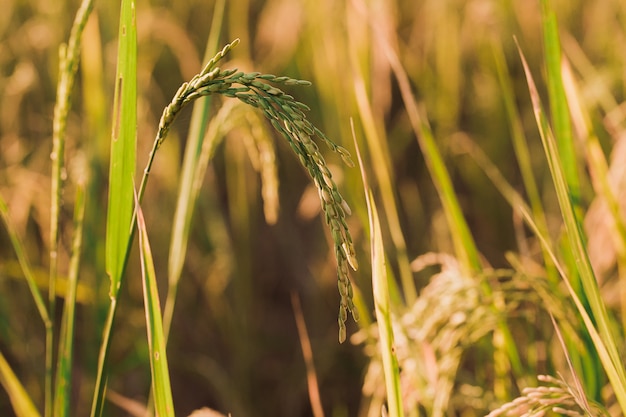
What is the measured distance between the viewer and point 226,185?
2469mm

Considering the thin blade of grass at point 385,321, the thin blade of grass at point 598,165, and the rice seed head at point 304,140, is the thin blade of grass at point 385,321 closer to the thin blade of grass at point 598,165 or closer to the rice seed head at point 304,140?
the rice seed head at point 304,140

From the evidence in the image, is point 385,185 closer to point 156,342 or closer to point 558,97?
point 558,97

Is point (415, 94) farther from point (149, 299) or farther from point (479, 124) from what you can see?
point (149, 299)

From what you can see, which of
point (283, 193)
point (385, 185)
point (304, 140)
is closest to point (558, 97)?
point (385, 185)

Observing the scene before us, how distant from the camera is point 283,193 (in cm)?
231

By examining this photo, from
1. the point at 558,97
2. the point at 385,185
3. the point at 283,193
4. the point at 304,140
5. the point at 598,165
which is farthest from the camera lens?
the point at 283,193

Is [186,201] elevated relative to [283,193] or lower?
lower

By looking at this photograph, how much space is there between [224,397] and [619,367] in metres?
1.08

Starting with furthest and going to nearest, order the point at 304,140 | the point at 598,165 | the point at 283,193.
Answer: the point at 283,193, the point at 598,165, the point at 304,140

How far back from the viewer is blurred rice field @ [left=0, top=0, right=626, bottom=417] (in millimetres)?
1549

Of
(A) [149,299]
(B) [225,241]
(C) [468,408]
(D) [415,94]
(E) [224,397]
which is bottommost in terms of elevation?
(C) [468,408]

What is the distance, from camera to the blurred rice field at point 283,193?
Answer: 5.08 ft

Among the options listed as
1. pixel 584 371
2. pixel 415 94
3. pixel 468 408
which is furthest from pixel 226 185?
pixel 584 371

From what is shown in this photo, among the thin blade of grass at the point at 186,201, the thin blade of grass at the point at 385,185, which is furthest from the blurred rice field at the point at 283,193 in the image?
the thin blade of grass at the point at 186,201
